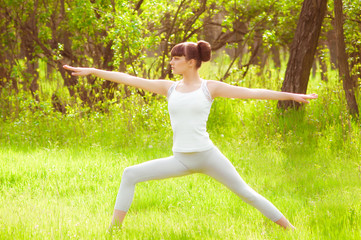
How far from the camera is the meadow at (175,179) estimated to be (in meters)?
4.48

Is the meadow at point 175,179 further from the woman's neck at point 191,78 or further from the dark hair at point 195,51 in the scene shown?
the dark hair at point 195,51

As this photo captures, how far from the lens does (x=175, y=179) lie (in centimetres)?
616

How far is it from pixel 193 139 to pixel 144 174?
0.52m

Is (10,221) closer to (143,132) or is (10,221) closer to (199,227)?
(199,227)

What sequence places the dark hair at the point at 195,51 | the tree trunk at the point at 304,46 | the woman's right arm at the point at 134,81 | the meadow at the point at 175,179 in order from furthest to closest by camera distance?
the tree trunk at the point at 304,46, the meadow at the point at 175,179, the woman's right arm at the point at 134,81, the dark hair at the point at 195,51

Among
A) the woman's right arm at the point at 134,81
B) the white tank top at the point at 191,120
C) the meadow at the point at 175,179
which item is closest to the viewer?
the white tank top at the point at 191,120

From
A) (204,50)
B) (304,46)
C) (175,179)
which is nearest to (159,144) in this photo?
(175,179)

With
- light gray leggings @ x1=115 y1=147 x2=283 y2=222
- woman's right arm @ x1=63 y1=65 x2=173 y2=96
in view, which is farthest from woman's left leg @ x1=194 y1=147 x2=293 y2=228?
woman's right arm @ x1=63 y1=65 x2=173 y2=96

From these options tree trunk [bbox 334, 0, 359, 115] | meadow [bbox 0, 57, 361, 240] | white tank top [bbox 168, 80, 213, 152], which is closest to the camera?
white tank top [bbox 168, 80, 213, 152]

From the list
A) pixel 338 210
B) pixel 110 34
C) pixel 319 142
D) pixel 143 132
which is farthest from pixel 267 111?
pixel 338 210

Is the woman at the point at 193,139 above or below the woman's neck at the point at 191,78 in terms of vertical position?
below

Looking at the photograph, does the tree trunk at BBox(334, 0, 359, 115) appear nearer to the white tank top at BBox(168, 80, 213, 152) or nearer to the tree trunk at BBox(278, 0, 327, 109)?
the tree trunk at BBox(278, 0, 327, 109)

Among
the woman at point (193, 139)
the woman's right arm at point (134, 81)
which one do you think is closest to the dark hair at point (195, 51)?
the woman at point (193, 139)

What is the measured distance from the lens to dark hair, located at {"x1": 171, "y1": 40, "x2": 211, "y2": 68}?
4.15 meters
